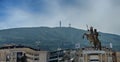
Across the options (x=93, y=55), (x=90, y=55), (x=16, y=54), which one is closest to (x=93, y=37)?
(x=93, y=55)

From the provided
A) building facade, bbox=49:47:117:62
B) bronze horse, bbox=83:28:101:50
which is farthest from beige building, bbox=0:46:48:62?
bronze horse, bbox=83:28:101:50

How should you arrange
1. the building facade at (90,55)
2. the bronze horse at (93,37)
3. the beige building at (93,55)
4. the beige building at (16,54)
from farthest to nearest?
the beige building at (16,54) < the building facade at (90,55) < the beige building at (93,55) < the bronze horse at (93,37)

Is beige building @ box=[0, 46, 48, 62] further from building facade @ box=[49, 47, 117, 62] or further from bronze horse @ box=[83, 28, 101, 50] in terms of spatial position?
bronze horse @ box=[83, 28, 101, 50]

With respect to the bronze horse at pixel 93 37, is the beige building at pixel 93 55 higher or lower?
lower

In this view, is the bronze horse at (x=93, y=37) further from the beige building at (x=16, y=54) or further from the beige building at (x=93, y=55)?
the beige building at (x=16, y=54)

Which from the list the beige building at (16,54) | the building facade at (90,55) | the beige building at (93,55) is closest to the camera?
the beige building at (93,55)

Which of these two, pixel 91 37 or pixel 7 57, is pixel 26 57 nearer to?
pixel 7 57

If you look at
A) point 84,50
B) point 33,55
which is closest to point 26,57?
point 33,55

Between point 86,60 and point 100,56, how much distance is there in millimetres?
6718

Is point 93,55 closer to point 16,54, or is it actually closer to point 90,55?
point 90,55

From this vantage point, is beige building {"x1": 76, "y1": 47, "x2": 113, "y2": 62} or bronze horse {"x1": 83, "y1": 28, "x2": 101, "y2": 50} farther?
beige building {"x1": 76, "y1": 47, "x2": 113, "y2": 62}

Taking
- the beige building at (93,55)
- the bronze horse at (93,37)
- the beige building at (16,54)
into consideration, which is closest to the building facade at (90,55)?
the beige building at (93,55)

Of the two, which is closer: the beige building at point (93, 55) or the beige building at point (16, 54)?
the beige building at point (93, 55)

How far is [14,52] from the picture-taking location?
607 ft
